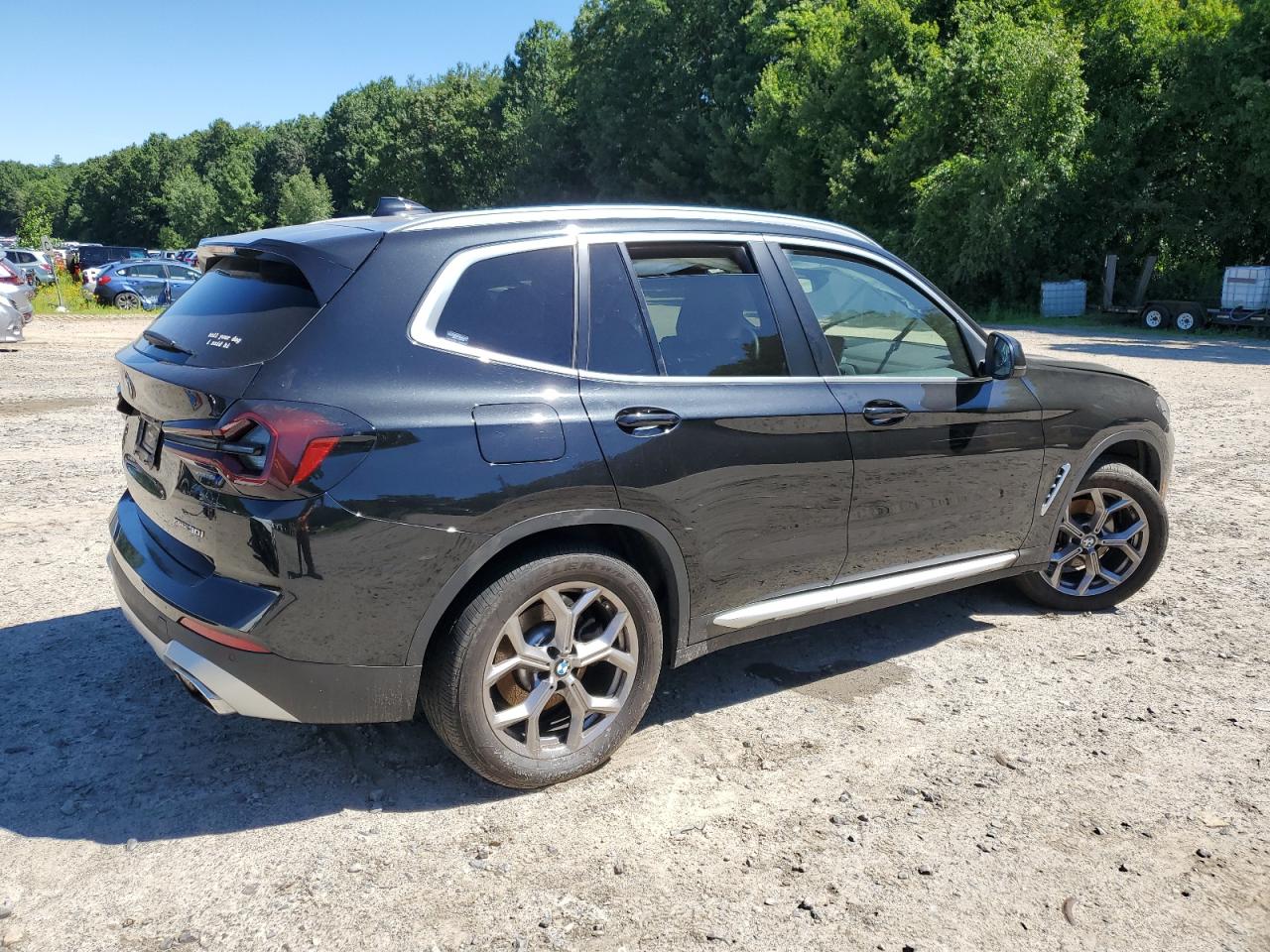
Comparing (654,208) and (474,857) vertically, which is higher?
(654,208)

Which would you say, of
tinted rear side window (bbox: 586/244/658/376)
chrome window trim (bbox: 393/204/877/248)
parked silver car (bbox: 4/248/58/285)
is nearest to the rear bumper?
tinted rear side window (bbox: 586/244/658/376)

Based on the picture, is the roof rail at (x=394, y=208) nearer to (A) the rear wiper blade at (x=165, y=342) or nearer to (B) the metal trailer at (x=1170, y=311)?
(A) the rear wiper blade at (x=165, y=342)

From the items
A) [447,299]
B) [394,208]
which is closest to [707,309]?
[447,299]

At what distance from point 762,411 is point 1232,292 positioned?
25641mm

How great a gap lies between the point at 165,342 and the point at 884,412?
2651 mm

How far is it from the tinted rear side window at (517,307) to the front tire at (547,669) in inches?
27.1

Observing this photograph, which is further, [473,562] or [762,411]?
[762,411]

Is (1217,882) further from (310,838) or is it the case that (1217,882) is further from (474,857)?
(310,838)

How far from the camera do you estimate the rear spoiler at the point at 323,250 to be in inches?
121

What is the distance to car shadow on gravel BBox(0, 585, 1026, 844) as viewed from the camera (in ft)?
10.6

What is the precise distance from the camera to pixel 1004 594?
540 centimetres

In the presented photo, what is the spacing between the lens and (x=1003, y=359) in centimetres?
428

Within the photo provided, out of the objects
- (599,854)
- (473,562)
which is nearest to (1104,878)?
(599,854)

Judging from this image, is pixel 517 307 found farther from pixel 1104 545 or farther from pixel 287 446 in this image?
pixel 1104 545
